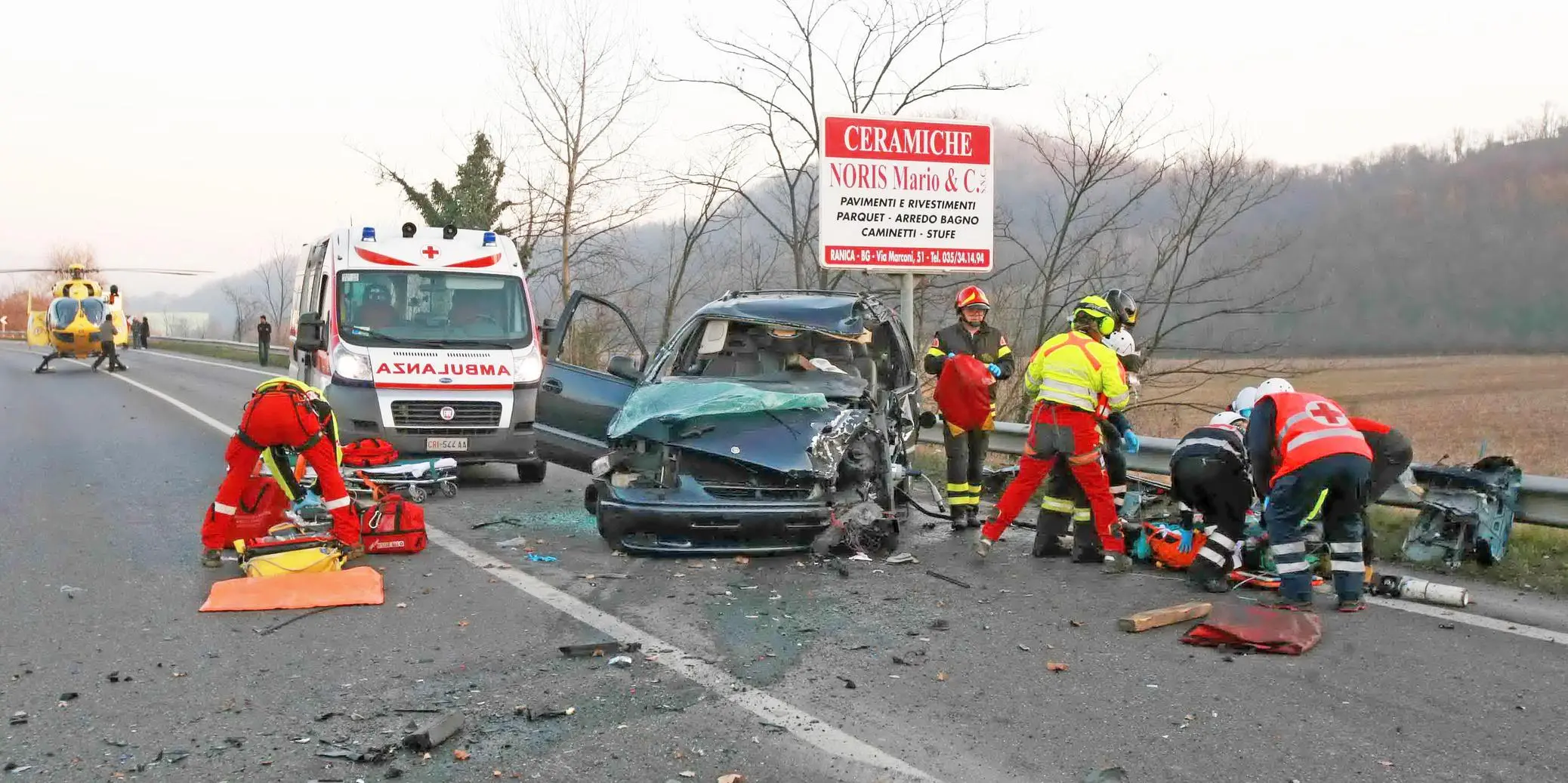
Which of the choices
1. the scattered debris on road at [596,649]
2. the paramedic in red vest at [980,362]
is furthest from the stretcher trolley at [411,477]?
the scattered debris on road at [596,649]

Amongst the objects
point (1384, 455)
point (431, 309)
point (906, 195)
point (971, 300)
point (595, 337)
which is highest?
point (906, 195)

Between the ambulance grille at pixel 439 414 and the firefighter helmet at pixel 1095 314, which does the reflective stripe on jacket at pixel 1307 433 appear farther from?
the ambulance grille at pixel 439 414

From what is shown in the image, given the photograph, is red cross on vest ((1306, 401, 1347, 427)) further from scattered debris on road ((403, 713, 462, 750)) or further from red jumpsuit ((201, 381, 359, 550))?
red jumpsuit ((201, 381, 359, 550))

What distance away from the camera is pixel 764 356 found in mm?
8062

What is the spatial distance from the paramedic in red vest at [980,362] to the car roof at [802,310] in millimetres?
714

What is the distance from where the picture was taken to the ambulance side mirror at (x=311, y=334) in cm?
1007

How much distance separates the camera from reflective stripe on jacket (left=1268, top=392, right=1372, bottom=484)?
553 cm

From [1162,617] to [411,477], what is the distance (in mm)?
6160

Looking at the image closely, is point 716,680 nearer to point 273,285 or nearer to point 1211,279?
point 1211,279

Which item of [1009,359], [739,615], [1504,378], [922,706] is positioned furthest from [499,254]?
[1504,378]

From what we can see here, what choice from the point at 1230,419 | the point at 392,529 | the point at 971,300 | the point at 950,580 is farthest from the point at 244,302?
the point at 1230,419

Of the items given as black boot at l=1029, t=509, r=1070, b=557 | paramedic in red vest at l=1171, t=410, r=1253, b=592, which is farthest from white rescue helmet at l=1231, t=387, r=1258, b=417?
black boot at l=1029, t=509, r=1070, b=557

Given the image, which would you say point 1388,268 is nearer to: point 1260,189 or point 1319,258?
point 1319,258

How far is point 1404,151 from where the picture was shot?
18.8 metres
